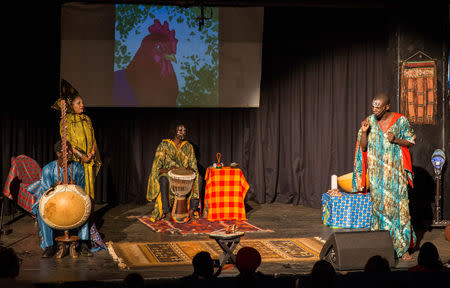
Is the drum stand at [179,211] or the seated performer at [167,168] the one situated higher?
the seated performer at [167,168]

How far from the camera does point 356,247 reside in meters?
4.95

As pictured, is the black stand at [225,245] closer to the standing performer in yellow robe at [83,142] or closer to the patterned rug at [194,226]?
the patterned rug at [194,226]

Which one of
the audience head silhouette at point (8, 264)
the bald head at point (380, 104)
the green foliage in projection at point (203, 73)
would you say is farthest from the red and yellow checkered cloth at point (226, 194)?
the audience head silhouette at point (8, 264)

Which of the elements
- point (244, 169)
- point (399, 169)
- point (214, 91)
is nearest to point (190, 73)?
point (214, 91)

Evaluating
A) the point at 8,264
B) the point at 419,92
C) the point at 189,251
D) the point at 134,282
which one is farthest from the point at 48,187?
the point at 419,92

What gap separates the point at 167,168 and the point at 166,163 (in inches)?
2.9

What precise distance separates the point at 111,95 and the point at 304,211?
3.66m

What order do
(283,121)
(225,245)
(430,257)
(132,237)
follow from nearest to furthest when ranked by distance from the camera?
(430,257), (225,245), (132,237), (283,121)

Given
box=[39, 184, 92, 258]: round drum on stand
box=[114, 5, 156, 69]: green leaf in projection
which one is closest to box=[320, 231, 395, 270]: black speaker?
box=[39, 184, 92, 258]: round drum on stand

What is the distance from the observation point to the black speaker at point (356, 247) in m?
4.91

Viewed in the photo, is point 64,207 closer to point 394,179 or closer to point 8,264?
point 8,264

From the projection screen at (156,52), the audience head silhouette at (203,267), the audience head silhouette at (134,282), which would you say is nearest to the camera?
the audience head silhouette at (134,282)

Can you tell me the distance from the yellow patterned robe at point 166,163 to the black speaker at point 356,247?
3549mm

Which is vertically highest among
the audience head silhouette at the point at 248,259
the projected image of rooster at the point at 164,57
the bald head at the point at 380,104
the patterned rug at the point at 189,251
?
the projected image of rooster at the point at 164,57
